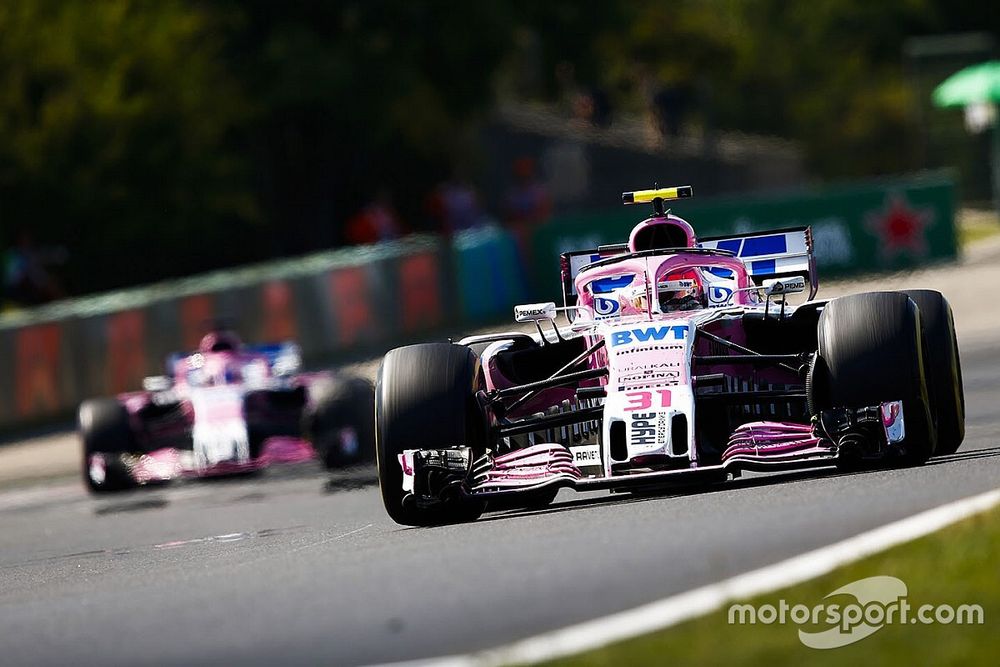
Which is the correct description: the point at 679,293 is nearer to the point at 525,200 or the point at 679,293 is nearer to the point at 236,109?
the point at 236,109

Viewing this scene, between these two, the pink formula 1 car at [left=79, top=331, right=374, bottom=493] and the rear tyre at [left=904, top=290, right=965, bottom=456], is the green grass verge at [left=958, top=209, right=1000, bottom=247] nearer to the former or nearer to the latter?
the pink formula 1 car at [left=79, top=331, right=374, bottom=493]

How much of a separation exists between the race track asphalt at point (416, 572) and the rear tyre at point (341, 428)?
163 inches

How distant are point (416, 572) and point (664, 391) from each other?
2.39 m

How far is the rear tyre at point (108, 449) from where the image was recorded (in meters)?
17.4

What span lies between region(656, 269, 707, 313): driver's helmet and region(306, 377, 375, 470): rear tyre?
5.45 meters

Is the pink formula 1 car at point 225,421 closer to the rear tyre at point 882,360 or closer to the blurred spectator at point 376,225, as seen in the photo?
the rear tyre at point 882,360

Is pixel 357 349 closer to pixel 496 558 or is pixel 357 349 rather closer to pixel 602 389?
pixel 602 389

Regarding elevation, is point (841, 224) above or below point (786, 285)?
above

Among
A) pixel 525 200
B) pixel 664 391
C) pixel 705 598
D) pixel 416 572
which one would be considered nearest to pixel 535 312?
pixel 664 391

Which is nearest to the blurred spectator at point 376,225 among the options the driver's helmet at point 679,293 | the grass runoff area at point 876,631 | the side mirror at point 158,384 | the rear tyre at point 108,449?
the side mirror at point 158,384

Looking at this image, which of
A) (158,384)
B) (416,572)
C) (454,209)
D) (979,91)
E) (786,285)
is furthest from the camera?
(979,91)

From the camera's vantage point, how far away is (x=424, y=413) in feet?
35.1

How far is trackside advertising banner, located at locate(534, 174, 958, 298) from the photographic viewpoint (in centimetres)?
3158

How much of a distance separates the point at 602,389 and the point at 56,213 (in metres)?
20.2
